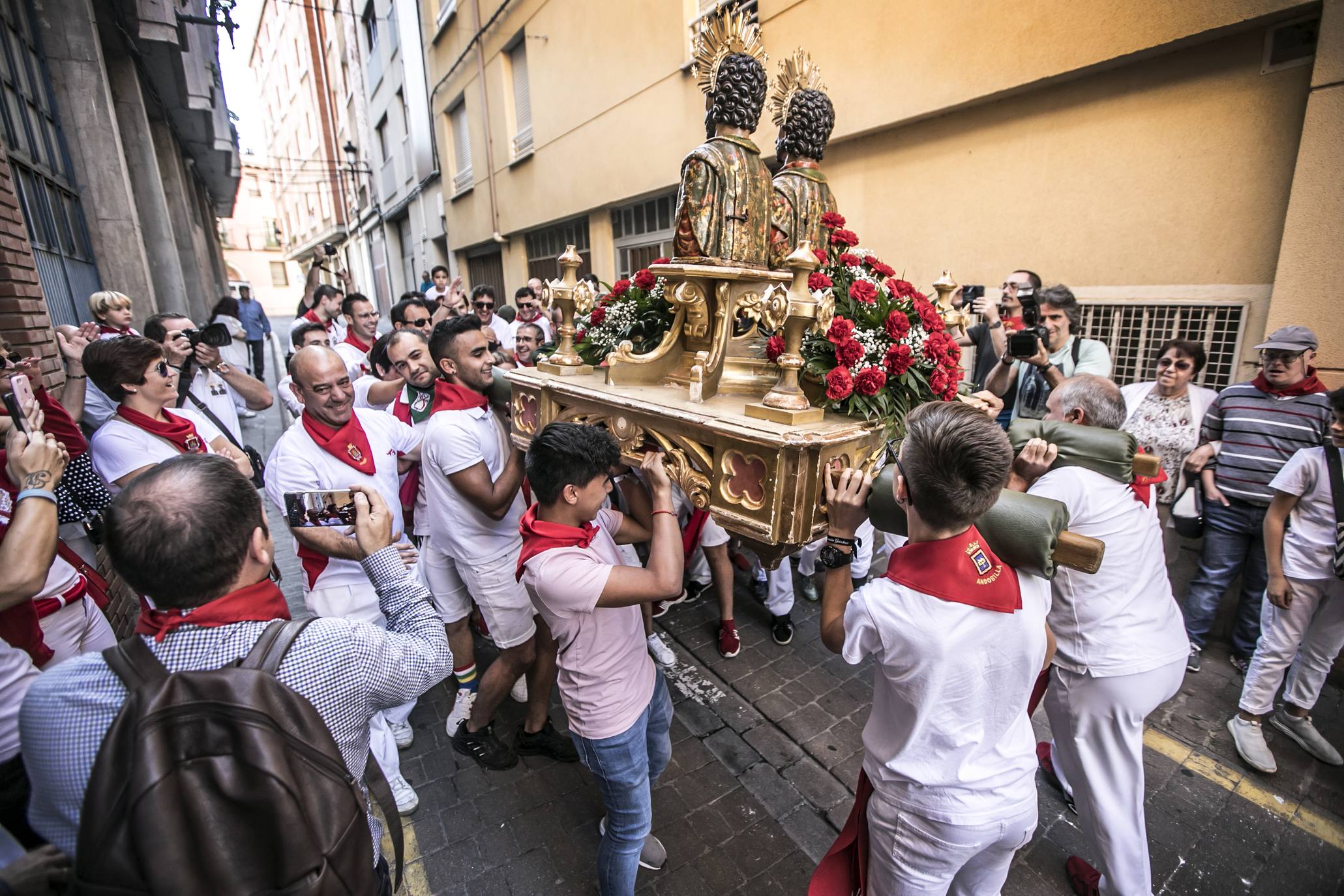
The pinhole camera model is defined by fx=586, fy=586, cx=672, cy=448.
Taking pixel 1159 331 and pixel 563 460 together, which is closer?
pixel 563 460

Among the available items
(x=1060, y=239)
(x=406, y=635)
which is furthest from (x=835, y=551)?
(x=1060, y=239)

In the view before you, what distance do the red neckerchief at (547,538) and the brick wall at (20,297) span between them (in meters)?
3.79

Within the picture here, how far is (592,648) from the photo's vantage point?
1924 mm

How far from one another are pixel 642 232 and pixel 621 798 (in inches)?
341

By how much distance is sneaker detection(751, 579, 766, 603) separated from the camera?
14.9ft

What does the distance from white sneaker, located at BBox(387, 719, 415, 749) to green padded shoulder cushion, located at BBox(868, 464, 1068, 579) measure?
9.06ft

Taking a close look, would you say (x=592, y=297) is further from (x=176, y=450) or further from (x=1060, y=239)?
(x=1060, y=239)

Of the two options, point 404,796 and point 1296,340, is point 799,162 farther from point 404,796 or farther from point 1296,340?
point 404,796

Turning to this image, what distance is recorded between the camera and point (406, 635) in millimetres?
1497

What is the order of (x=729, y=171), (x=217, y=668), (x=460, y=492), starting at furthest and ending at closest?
(x=460, y=492) → (x=729, y=171) → (x=217, y=668)

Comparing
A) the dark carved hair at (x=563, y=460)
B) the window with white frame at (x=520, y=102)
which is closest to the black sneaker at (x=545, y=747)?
the dark carved hair at (x=563, y=460)

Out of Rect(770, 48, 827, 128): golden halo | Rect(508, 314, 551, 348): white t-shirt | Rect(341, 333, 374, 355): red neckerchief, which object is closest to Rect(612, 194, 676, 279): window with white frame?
Rect(508, 314, 551, 348): white t-shirt

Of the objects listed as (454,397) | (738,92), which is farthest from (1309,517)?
(454,397)

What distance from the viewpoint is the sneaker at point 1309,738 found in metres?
2.95
